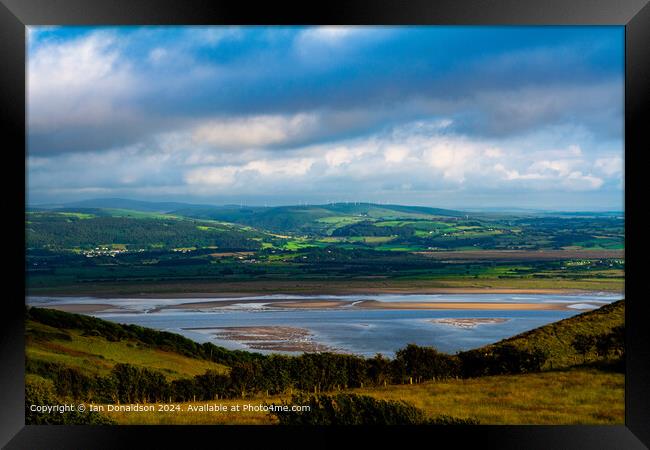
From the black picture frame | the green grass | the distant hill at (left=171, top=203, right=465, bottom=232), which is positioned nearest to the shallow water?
the green grass

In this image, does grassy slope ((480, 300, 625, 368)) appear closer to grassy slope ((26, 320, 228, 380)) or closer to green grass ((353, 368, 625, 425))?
green grass ((353, 368, 625, 425))

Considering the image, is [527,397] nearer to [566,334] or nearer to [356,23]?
[566,334]

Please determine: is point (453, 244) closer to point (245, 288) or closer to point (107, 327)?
point (245, 288)

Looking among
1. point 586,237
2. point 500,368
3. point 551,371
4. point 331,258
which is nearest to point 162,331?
point 331,258

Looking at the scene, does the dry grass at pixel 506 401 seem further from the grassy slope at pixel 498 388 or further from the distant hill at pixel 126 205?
the distant hill at pixel 126 205

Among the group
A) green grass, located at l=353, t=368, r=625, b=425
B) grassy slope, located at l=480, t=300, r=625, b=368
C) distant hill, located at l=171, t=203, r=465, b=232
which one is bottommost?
green grass, located at l=353, t=368, r=625, b=425

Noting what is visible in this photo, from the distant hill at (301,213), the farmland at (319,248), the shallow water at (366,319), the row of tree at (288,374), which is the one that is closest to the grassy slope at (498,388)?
the row of tree at (288,374)
